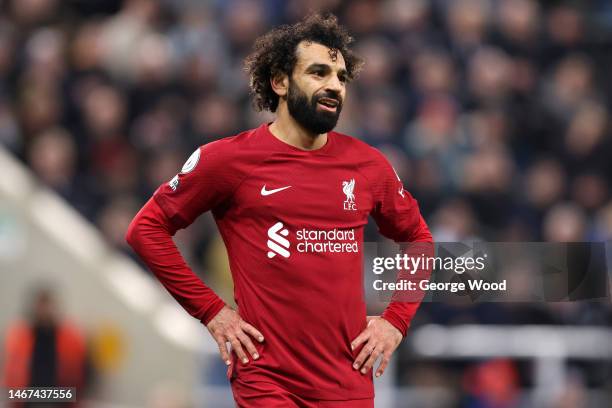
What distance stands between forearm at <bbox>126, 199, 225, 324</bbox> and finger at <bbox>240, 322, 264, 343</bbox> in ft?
0.45

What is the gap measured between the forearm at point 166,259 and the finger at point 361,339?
54cm

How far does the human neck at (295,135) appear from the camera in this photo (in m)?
5.09

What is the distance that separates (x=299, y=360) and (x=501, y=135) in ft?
23.0

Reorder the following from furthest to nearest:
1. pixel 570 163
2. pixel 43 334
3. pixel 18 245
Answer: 1. pixel 570 163
2. pixel 18 245
3. pixel 43 334

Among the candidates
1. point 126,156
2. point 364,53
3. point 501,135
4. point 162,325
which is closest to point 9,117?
point 126,156

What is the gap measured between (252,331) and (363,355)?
1.50 ft

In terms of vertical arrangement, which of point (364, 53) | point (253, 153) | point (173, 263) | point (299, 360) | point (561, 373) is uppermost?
point (364, 53)

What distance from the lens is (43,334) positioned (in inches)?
354

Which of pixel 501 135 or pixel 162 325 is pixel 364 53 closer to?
pixel 501 135

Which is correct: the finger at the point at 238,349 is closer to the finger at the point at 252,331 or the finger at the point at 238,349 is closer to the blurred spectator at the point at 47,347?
the finger at the point at 252,331

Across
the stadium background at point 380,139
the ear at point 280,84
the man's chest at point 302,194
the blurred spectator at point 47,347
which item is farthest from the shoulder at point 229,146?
the stadium background at point 380,139

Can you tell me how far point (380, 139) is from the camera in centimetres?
1089
